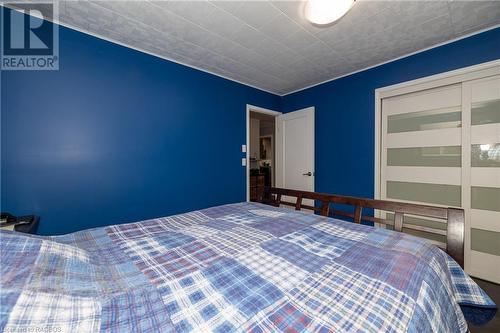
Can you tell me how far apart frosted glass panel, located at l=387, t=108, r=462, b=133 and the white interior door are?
118 cm

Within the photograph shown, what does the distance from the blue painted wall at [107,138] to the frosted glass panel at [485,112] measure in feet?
9.93

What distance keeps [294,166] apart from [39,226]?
11.2ft

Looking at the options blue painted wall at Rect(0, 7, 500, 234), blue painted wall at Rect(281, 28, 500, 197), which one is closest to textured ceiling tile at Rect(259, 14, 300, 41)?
blue painted wall at Rect(0, 7, 500, 234)

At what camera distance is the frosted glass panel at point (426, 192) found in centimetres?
225

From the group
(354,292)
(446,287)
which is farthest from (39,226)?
(446,287)

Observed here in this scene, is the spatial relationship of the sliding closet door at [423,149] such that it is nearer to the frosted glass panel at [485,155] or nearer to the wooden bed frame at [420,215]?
the frosted glass panel at [485,155]

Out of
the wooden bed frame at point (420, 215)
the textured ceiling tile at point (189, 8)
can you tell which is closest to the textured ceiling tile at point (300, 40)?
the textured ceiling tile at point (189, 8)

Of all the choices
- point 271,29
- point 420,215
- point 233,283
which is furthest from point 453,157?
point 233,283

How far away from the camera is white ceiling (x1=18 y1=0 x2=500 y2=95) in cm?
167

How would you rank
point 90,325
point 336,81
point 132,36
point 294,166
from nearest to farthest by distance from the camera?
point 90,325, point 132,36, point 336,81, point 294,166

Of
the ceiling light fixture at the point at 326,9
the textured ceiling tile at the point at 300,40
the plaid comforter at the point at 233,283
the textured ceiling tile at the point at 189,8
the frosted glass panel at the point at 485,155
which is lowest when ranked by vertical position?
the plaid comforter at the point at 233,283

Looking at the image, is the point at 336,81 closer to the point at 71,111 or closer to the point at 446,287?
the point at 446,287

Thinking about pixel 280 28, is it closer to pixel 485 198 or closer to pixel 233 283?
pixel 233 283

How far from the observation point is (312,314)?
0.64 m
